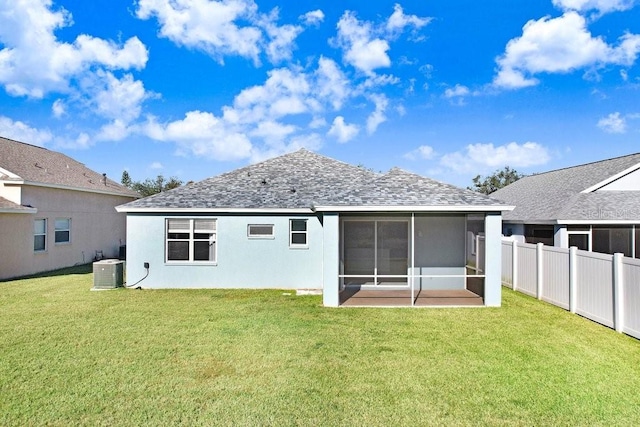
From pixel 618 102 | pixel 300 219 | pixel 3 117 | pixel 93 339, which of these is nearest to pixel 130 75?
pixel 3 117

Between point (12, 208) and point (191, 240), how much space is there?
7.68m

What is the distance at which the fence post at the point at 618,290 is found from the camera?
7393 millimetres

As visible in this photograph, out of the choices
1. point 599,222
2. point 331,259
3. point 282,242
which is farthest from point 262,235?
point 599,222

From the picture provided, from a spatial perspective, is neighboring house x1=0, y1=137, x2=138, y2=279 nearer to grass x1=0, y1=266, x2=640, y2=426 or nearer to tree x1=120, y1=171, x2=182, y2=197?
grass x1=0, y1=266, x2=640, y2=426

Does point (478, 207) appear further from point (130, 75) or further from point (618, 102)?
point (130, 75)

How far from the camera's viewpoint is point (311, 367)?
5.86m

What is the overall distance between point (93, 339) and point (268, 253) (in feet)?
20.8

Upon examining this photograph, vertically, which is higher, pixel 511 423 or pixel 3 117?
pixel 3 117

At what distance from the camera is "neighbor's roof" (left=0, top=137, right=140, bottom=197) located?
15.8 metres

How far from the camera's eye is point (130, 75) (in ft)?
67.5

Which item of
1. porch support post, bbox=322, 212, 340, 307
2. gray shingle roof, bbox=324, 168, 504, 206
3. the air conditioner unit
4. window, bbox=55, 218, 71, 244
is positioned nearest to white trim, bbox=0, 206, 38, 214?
window, bbox=55, 218, 71, 244

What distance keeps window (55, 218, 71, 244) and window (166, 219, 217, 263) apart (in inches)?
323

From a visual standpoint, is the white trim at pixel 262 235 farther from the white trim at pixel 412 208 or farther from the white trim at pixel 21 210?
the white trim at pixel 21 210

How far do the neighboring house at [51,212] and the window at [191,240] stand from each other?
6989 millimetres
